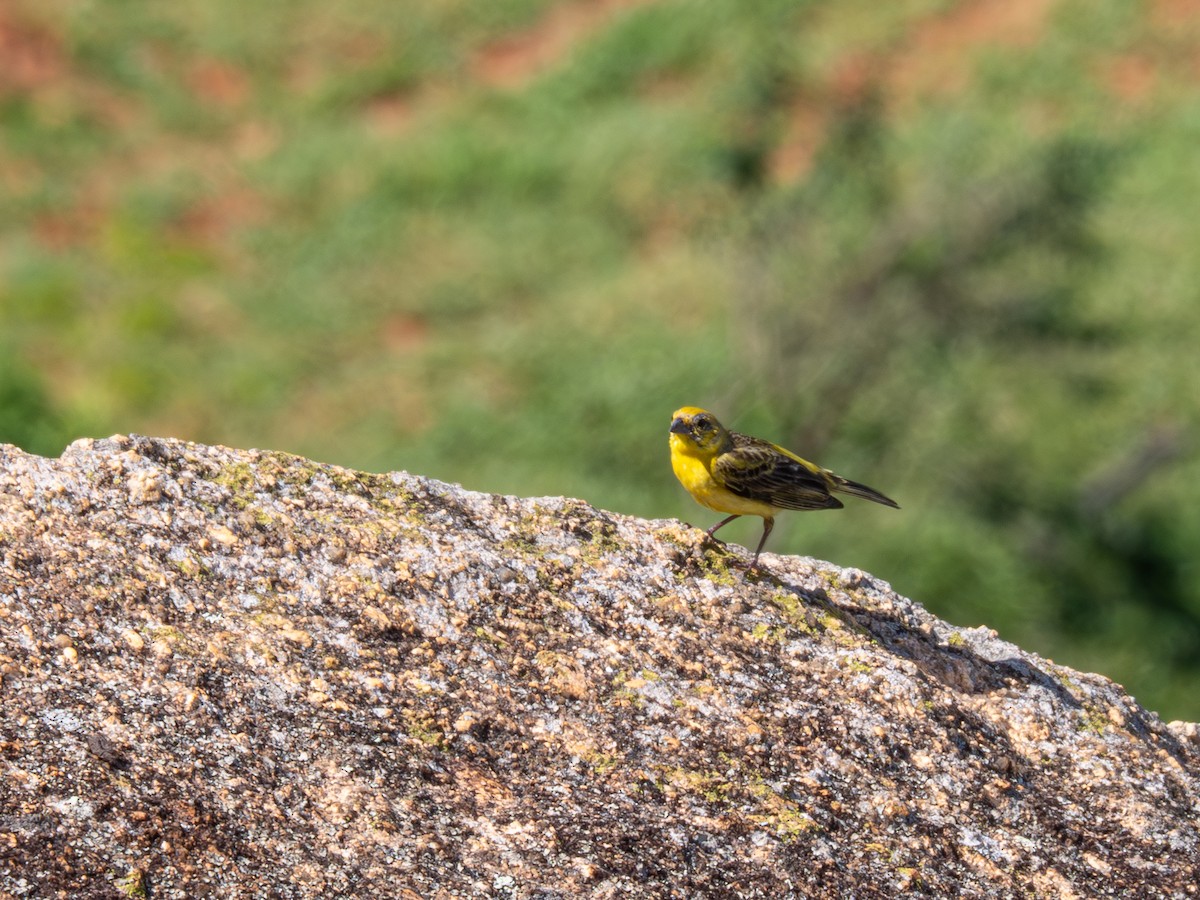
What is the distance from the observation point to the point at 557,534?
434 centimetres

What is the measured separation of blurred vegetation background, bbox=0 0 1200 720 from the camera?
46.5ft

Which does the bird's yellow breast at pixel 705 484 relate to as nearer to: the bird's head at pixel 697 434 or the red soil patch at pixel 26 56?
the bird's head at pixel 697 434

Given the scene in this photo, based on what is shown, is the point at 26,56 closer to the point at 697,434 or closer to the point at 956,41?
the point at 956,41

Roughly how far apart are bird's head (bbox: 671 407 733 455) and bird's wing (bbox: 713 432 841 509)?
6cm

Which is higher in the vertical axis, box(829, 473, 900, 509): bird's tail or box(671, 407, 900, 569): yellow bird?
box(829, 473, 900, 509): bird's tail

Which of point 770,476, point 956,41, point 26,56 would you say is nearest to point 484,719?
point 770,476

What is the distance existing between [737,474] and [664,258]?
1486 cm

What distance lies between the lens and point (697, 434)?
A: 215 inches

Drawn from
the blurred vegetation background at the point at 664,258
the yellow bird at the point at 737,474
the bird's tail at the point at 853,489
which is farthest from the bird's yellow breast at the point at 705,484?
the blurred vegetation background at the point at 664,258

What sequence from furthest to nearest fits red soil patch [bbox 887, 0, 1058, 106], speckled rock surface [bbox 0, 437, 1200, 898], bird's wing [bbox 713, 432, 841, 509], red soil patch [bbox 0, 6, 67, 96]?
red soil patch [bbox 0, 6, 67, 96]
red soil patch [bbox 887, 0, 1058, 106]
bird's wing [bbox 713, 432, 841, 509]
speckled rock surface [bbox 0, 437, 1200, 898]

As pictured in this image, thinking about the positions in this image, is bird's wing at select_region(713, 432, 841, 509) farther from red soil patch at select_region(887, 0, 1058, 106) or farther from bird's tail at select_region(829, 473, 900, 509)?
red soil patch at select_region(887, 0, 1058, 106)

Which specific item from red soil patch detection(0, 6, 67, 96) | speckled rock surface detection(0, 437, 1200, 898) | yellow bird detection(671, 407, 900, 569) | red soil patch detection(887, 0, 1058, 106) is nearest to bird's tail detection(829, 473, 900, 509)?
yellow bird detection(671, 407, 900, 569)

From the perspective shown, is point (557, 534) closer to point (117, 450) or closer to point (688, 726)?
point (688, 726)

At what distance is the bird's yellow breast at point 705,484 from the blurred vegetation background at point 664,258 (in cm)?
643
